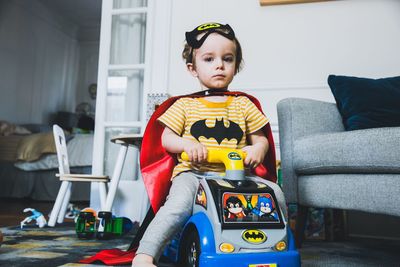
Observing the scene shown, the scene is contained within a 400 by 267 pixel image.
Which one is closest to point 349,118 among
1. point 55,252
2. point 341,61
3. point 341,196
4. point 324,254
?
point 341,196

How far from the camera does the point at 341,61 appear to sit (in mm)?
2004

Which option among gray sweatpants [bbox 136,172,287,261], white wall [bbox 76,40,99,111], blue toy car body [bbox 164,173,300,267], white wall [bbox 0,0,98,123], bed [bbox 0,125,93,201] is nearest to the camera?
blue toy car body [bbox 164,173,300,267]

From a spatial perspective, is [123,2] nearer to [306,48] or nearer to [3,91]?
[306,48]

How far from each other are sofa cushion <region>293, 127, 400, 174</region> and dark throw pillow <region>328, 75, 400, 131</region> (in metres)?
0.24

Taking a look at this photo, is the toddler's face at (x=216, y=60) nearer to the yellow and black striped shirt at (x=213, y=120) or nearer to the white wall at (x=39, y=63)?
the yellow and black striped shirt at (x=213, y=120)

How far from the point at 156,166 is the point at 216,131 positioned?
0.21 meters

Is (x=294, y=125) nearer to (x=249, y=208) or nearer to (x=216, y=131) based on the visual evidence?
(x=216, y=131)

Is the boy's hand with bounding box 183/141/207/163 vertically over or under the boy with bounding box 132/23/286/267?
under

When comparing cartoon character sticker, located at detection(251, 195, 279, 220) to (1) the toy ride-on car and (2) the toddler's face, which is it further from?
(2) the toddler's face

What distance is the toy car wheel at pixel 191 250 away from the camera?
2.65 feet

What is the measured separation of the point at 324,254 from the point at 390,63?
3.90ft

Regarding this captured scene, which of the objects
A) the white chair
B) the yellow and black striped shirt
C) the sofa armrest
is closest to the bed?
the white chair

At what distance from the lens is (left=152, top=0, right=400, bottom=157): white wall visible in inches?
77.9

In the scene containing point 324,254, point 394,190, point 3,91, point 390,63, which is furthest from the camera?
point 3,91
